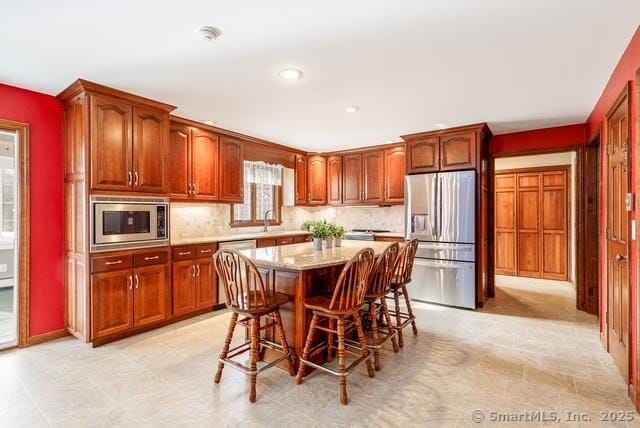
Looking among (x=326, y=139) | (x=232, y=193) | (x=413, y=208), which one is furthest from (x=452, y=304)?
(x=232, y=193)

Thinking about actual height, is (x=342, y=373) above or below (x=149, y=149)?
below

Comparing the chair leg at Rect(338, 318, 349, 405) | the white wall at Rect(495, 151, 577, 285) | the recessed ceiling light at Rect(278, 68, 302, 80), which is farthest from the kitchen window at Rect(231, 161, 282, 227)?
the white wall at Rect(495, 151, 577, 285)

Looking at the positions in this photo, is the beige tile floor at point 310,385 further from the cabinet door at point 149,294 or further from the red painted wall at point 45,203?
the red painted wall at point 45,203

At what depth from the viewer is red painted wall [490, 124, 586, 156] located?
4.27 metres

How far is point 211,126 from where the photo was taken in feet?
14.6

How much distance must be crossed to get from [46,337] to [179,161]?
2.21 metres

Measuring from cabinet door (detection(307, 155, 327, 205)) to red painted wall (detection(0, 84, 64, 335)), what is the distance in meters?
3.77

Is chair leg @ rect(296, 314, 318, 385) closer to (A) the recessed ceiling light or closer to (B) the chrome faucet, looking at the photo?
(A) the recessed ceiling light

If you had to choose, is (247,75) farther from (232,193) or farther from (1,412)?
(1,412)

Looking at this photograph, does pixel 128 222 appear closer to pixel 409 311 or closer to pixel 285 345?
pixel 285 345

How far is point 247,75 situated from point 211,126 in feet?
6.05

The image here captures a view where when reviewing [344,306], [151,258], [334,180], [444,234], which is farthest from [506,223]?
[151,258]

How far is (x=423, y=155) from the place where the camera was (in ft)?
15.6

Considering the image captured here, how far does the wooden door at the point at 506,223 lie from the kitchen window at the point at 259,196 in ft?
13.5
